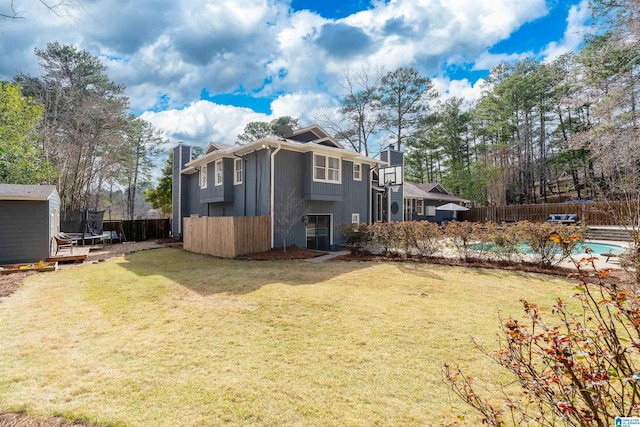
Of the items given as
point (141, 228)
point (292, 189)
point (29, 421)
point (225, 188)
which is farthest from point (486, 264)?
point (141, 228)

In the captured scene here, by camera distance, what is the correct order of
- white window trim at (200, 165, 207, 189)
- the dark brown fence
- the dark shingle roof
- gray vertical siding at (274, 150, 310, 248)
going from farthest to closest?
the dark shingle roof < the dark brown fence < white window trim at (200, 165, 207, 189) < gray vertical siding at (274, 150, 310, 248)

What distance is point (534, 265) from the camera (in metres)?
8.96

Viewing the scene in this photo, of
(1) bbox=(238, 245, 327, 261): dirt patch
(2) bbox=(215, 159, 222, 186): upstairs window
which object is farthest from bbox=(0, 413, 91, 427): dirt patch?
(2) bbox=(215, 159, 222, 186): upstairs window

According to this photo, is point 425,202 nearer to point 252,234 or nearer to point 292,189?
point 292,189

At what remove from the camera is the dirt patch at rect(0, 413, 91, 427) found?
2.33 meters

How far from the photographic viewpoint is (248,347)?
375cm

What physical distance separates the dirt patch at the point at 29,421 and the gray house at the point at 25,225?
1050 centimetres

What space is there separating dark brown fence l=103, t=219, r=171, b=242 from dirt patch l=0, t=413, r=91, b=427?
61.4 feet

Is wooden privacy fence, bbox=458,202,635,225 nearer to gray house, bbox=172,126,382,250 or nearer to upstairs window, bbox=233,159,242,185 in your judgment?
gray house, bbox=172,126,382,250

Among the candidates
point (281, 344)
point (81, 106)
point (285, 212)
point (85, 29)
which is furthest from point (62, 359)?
point (81, 106)

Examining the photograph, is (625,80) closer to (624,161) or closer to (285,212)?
(624,161)

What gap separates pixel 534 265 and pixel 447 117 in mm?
27188

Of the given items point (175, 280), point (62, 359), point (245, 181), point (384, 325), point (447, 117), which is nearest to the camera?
point (62, 359)

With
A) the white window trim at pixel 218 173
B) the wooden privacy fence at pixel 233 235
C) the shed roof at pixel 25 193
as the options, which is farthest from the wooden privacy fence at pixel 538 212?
the shed roof at pixel 25 193
